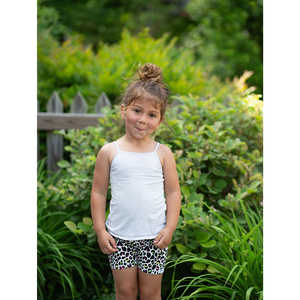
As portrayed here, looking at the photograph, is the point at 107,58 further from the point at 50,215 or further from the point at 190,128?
the point at 50,215

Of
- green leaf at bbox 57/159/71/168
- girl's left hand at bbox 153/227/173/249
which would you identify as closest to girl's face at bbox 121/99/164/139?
girl's left hand at bbox 153/227/173/249

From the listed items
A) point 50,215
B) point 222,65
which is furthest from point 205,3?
point 50,215

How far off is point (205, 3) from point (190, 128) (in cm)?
780

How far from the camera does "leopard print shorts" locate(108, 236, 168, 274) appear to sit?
5.74ft

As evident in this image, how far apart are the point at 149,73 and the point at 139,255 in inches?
40.2

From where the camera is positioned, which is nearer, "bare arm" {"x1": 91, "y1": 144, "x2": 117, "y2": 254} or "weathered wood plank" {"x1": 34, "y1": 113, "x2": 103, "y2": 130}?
"bare arm" {"x1": 91, "y1": 144, "x2": 117, "y2": 254}

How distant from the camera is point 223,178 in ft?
9.05

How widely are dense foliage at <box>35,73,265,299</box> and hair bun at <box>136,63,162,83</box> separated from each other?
→ 0.59 m

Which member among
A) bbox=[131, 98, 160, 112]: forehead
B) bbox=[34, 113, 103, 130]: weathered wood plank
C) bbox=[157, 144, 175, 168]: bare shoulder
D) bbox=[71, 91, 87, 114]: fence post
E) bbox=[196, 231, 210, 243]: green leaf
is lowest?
bbox=[196, 231, 210, 243]: green leaf

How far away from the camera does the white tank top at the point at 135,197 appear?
67.6 inches

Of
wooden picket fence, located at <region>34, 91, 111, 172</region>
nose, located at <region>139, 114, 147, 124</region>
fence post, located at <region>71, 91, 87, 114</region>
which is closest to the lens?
nose, located at <region>139, 114, 147, 124</region>

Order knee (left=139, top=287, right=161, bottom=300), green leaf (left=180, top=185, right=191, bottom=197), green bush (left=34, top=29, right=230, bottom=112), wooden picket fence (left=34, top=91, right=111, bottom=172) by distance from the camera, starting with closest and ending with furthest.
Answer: knee (left=139, top=287, right=161, bottom=300), green leaf (left=180, top=185, right=191, bottom=197), wooden picket fence (left=34, top=91, right=111, bottom=172), green bush (left=34, top=29, right=230, bottom=112)

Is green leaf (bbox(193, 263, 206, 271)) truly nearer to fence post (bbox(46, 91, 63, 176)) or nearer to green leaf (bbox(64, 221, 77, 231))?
green leaf (bbox(64, 221, 77, 231))

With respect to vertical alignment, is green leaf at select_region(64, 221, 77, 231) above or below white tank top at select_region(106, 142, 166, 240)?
below
